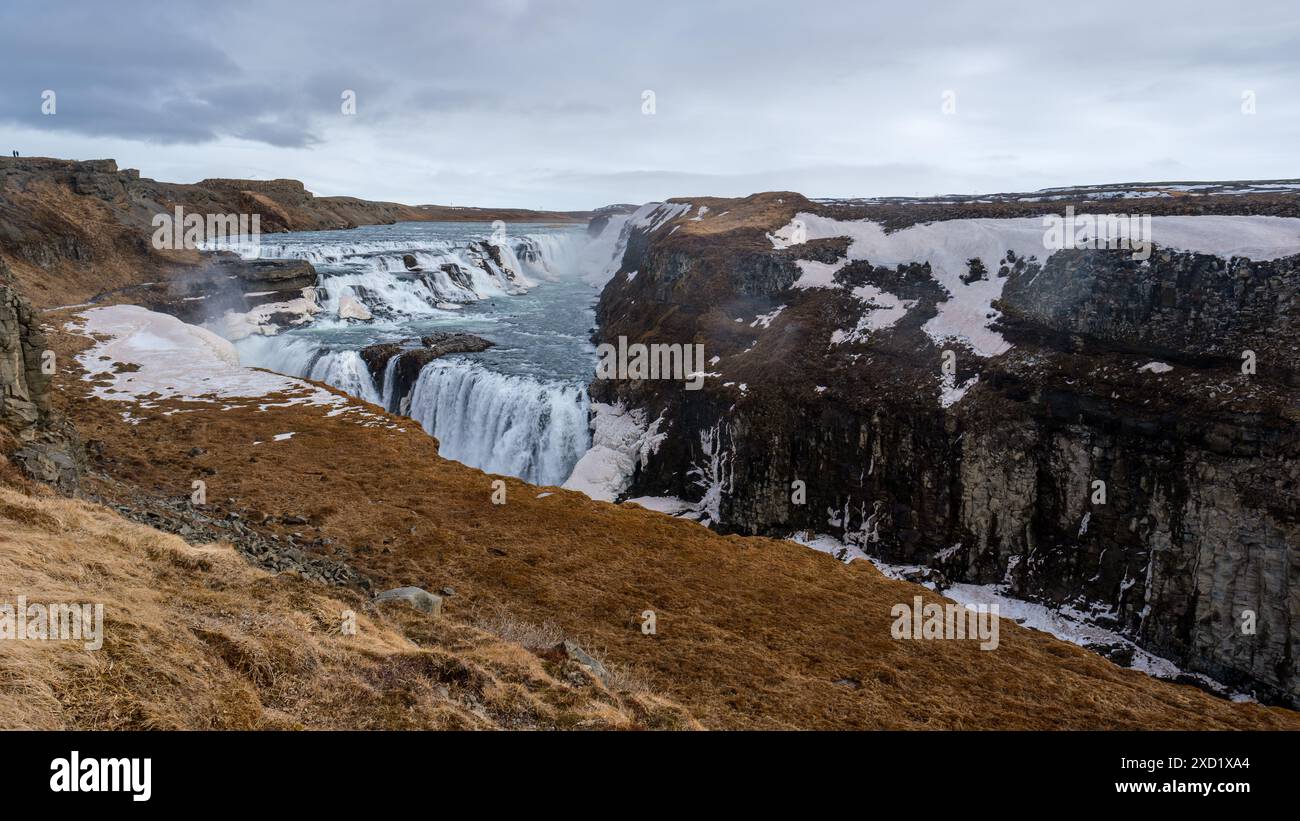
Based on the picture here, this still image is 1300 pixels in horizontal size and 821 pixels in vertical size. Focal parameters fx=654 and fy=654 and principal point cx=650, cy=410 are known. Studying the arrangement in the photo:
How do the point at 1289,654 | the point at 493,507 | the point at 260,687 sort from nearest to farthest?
the point at 260,687 → the point at 1289,654 → the point at 493,507

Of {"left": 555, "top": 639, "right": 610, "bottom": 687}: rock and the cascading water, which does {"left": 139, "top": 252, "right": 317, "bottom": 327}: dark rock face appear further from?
{"left": 555, "top": 639, "right": 610, "bottom": 687}: rock

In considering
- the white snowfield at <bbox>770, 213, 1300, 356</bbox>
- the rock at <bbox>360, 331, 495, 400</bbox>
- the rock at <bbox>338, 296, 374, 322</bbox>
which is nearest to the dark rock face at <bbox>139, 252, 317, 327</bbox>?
the rock at <bbox>338, 296, 374, 322</bbox>

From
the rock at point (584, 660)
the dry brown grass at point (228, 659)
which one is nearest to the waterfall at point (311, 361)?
the dry brown grass at point (228, 659)

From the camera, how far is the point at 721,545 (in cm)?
1817

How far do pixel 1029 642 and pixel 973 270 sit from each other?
72.6ft

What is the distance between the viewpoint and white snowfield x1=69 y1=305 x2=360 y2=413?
28250mm

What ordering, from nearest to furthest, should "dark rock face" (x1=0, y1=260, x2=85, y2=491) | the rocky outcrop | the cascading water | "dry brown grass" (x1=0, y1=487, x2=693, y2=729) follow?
1. "dry brown grass" (x1=0, y1=487, x2=693, y2=729)
2. "dark rock face" (x1=0, y1=260, x2=85, y2=491)
3. the cascading water
4. the rocky outcrop

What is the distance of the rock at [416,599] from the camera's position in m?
11.7

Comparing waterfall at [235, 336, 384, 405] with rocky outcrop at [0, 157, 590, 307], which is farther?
rocky outcrop at [0, 157, 590, 307]

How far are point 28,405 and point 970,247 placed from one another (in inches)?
1407

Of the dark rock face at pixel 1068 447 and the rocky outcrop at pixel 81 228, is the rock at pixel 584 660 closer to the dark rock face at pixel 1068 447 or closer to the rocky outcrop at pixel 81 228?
the dark rock face at pixel 1068 447

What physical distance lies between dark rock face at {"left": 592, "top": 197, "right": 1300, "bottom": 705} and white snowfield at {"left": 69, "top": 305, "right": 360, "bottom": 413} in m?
17.3

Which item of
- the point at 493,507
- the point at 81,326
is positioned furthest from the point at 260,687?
the point at 81,326
